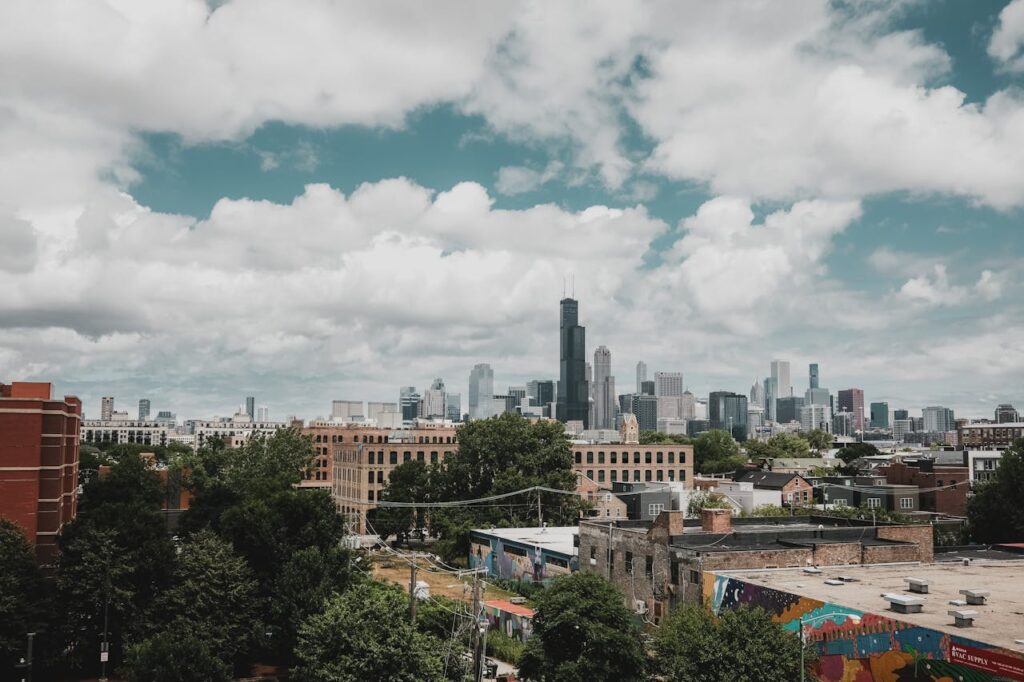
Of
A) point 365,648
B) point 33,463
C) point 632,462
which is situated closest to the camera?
point 365,648

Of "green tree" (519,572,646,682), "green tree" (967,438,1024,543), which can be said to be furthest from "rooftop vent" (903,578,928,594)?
"green tree" (967,438,1024,543)

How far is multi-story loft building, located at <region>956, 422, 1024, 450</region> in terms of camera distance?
164250 mm

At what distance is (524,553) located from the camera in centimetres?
6975

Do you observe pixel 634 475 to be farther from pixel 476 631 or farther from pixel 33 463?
pixel 476 631

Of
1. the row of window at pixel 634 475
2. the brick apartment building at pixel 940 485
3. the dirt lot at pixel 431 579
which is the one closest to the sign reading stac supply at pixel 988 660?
the dirt lot at pixel 431 579

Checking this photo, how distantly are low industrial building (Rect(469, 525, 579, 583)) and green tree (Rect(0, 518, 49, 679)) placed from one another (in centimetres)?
3409

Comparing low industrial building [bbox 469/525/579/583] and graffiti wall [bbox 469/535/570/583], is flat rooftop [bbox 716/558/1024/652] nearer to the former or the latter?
low industrial building [bbox 469/525/579/583]

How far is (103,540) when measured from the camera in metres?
47.5

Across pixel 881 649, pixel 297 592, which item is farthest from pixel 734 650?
pixel 297 592

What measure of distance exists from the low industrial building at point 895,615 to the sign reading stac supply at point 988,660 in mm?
31

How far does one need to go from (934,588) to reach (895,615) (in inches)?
318

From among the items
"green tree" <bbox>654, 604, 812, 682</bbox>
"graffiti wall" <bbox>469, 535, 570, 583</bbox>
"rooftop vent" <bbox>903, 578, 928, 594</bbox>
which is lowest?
"graffiti wall" <bbox>469, 535, 570, 583</bbox>

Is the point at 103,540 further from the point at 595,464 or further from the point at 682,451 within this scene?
the point at 682,451

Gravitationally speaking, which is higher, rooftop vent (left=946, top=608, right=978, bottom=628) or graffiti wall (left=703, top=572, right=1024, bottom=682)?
rooftop vent (left=946, top=608, right=978, bottom=628)
